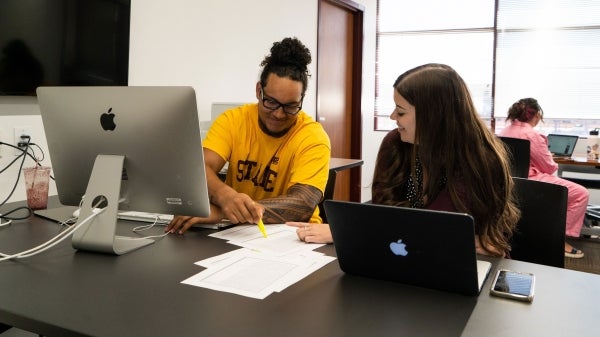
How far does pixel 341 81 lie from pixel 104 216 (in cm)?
410

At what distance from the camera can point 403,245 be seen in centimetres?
96

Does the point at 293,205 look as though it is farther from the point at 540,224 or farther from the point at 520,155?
the point at 520,155

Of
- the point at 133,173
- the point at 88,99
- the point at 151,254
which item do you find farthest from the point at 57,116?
the point at 151,254

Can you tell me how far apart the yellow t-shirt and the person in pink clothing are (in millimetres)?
2567

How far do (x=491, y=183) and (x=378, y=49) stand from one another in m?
4.62

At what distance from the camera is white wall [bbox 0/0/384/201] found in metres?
2.17

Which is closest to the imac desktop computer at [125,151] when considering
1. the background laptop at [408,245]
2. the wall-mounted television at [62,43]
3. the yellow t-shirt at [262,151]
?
the background laptop at [408,245]

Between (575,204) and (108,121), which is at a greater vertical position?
(108,121)

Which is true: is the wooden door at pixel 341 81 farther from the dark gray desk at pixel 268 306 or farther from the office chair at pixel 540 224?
the dark gray desk at pixel 268 306

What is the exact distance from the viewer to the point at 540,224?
1429mm

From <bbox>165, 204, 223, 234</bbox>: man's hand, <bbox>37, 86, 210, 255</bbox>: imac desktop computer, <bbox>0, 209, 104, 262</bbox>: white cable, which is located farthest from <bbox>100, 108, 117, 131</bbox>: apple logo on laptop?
<bbox>165, 204, 223, 234</bbox>: man's hand

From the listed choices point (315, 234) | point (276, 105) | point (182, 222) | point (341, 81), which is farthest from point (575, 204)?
point (182, 222)

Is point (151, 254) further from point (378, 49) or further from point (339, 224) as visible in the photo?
point (378, 49)

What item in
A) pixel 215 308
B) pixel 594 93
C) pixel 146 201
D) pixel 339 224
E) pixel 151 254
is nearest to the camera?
pixel 215 308
